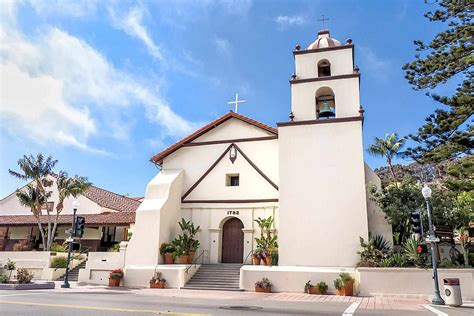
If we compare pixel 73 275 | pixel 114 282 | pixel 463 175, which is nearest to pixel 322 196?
pixel 463 175

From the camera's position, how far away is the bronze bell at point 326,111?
19.0m

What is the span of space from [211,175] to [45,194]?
13030 millimetres

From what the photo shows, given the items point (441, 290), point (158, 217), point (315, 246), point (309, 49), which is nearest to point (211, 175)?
point (158, 217)

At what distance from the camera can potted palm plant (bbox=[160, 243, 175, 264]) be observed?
1894 cm

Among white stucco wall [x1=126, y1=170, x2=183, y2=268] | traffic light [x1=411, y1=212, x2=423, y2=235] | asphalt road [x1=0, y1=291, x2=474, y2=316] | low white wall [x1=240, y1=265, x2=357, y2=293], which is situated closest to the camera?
asphalt road [x1=0, y1=291, x2=474, y2=316]

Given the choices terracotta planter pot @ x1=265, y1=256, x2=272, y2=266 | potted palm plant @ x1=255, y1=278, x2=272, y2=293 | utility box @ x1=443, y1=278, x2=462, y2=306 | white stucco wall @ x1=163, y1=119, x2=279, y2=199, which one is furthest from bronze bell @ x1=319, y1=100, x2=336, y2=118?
utility box @ x1=443, y1=278, x2=462, y2=306

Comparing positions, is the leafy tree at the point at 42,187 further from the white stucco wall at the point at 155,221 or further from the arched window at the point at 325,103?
the arched window at the point at 325,103

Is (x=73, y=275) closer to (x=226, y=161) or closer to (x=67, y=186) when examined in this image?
(x=67, y=186)

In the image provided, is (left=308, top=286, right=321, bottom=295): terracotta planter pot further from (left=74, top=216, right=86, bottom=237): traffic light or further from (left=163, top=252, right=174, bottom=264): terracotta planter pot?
(left=74, top=216, right=86, bottom=237): traffic light

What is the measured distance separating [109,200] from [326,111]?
67.5ft

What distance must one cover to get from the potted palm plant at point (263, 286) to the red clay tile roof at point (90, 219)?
11.7m

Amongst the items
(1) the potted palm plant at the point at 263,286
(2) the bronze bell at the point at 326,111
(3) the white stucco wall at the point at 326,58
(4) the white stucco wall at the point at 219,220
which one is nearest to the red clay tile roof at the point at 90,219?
(4) the white stucco wall at the point at 219,220

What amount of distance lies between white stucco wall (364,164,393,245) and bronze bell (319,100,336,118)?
332 cm

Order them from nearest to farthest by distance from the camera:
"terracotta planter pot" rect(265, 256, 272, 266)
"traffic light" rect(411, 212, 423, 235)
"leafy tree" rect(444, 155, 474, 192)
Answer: "traffic light" rect(411, 212, 423, 235) → "terracotta planter pot" rect(265, 256, 272, 266) → "leafy tree" rect(444, 155, 474, 192)
